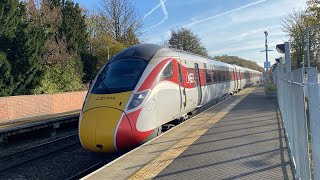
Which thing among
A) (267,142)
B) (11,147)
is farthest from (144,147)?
(11,147)

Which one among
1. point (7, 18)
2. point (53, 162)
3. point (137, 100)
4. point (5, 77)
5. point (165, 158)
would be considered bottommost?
point (53, 162)

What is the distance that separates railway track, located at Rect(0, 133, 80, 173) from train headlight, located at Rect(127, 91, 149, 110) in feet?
14.1

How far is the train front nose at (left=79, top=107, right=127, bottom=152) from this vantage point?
9.31 metres

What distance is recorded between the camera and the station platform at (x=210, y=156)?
263 inches

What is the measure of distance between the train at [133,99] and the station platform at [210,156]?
0.55 m

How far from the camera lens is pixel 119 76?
10.7 meters

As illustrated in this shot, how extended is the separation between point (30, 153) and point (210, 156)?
7943 mm

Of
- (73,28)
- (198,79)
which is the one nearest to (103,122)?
(198,79)

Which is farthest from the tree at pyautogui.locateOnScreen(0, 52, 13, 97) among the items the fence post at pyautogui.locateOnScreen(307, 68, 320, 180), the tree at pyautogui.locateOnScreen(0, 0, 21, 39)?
the fence post at pyautogui.locateOnScreen(307, 68, 320, 180)

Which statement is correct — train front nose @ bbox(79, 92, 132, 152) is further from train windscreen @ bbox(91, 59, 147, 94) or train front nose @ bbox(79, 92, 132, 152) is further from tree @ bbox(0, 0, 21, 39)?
tree @ bbox(0, 0, 21, 39)

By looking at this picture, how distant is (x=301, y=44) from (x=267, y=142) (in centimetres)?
3118

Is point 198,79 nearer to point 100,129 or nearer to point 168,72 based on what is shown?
point 168,72

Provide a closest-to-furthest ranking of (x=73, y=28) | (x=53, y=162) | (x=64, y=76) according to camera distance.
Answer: (x=53, y=162), (x=64, y=76), (x=73, y=28)

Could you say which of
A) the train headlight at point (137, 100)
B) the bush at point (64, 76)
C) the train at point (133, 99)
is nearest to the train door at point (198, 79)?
the train at point (133, 99)
